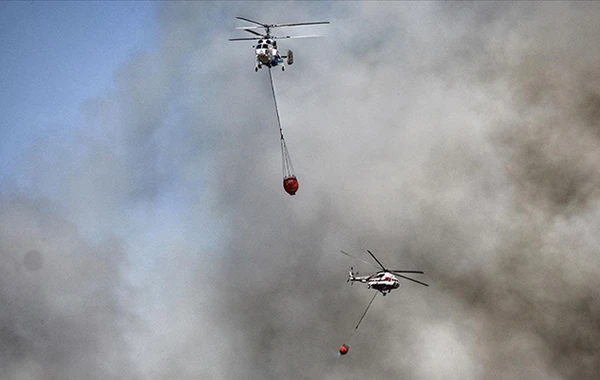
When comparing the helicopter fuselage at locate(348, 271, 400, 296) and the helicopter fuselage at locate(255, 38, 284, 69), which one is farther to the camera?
the helicopter fuselage at locate(348, 271, 400, 296)

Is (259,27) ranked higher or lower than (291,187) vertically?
higher

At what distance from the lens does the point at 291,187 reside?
5172cm

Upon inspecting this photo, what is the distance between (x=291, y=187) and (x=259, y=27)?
14.0 meters

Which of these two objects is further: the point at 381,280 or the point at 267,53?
the point at 381,280

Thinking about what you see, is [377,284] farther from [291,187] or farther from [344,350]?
[291,187]

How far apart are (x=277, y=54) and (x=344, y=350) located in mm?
31831

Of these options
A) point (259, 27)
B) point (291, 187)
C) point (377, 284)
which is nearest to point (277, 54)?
point (259, 27)

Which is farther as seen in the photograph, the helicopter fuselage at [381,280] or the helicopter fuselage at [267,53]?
the helicopter fuselage at [381,280]

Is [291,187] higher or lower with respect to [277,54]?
lower

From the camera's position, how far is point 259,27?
49.1 metres

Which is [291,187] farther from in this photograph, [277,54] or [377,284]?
[377,284]

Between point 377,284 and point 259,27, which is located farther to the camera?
point 377,284

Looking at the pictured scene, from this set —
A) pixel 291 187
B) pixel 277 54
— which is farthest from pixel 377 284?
pixel 277 54

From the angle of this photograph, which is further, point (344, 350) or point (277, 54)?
point (344, 350)
